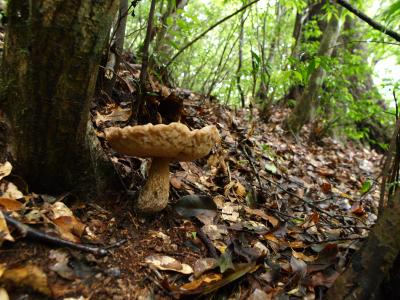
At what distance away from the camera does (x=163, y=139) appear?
163 centimetres

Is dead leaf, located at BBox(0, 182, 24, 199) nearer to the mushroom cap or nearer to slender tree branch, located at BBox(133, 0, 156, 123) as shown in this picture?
the mushroom cap

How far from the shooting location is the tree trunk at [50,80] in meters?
1.52

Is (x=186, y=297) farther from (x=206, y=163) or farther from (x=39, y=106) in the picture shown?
(x=206, y=163)

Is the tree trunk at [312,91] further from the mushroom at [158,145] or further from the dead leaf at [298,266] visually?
the mushroom at [158,145]

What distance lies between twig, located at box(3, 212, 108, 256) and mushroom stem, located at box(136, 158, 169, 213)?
1.57 feet

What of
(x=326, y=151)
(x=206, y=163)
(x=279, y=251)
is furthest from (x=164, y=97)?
(x=326, y=151)

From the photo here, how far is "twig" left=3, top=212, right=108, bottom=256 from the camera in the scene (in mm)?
1489

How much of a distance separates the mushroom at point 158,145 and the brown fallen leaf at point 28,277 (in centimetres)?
77

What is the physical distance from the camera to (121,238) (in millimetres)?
1831

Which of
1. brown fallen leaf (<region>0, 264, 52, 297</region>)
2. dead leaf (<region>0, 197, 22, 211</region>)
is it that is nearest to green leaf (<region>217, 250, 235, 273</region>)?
brown fallen leaf (<region>0, 264, 52, 297</region>)

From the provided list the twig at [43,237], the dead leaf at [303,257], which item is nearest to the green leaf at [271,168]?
the dead leaf at [303,257]

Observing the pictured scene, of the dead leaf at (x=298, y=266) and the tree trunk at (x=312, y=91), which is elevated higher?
the tree trunk at (x=312, y=91)

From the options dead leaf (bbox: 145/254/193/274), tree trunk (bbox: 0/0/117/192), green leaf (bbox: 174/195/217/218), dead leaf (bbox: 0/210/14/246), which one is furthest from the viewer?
green leaf (bbox: 174/195/217/218)

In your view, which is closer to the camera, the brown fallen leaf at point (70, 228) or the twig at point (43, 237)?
the twig at point (43, 237)
